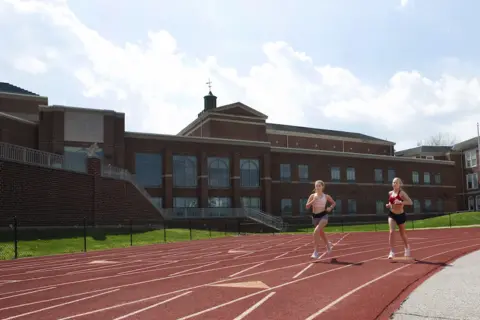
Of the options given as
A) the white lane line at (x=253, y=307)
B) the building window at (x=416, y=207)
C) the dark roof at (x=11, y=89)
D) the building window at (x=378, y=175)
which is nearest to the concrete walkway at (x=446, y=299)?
the white lane line at (x=253, y=307)

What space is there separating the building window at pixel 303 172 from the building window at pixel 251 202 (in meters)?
7.28

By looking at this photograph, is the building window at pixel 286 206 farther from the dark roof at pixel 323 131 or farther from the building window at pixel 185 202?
the dark roof at pixel 323 131

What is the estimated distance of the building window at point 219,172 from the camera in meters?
52.4

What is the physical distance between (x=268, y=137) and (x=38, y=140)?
32.8 metres

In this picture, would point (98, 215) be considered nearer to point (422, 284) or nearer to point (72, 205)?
point (72, 205)

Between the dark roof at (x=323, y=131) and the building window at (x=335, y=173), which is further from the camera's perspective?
the dark roof at (x=323, y=131)

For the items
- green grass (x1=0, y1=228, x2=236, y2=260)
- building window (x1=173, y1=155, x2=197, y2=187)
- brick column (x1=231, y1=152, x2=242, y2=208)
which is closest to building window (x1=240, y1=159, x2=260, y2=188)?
brick column (x1=231, y1=152, x2=242, y2=208)

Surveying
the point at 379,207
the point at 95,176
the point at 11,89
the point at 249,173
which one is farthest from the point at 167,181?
the point at 379,207

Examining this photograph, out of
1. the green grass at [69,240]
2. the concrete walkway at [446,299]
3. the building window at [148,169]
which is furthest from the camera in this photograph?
the building window at [148,169]

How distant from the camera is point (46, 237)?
82.9 feet

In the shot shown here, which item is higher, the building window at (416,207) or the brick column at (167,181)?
the brick column at (167,181)

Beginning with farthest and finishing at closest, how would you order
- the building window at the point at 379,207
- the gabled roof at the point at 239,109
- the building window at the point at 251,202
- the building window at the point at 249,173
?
the building window at the point at 379,207, the gabled roof at the point at 239,109, the building window at the point at 249,173, the building window at the point at 251,202

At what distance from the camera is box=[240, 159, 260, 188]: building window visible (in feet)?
179

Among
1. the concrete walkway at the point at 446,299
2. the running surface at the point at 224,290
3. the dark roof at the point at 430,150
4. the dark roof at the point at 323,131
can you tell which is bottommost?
the running surface at the point at 224,290
